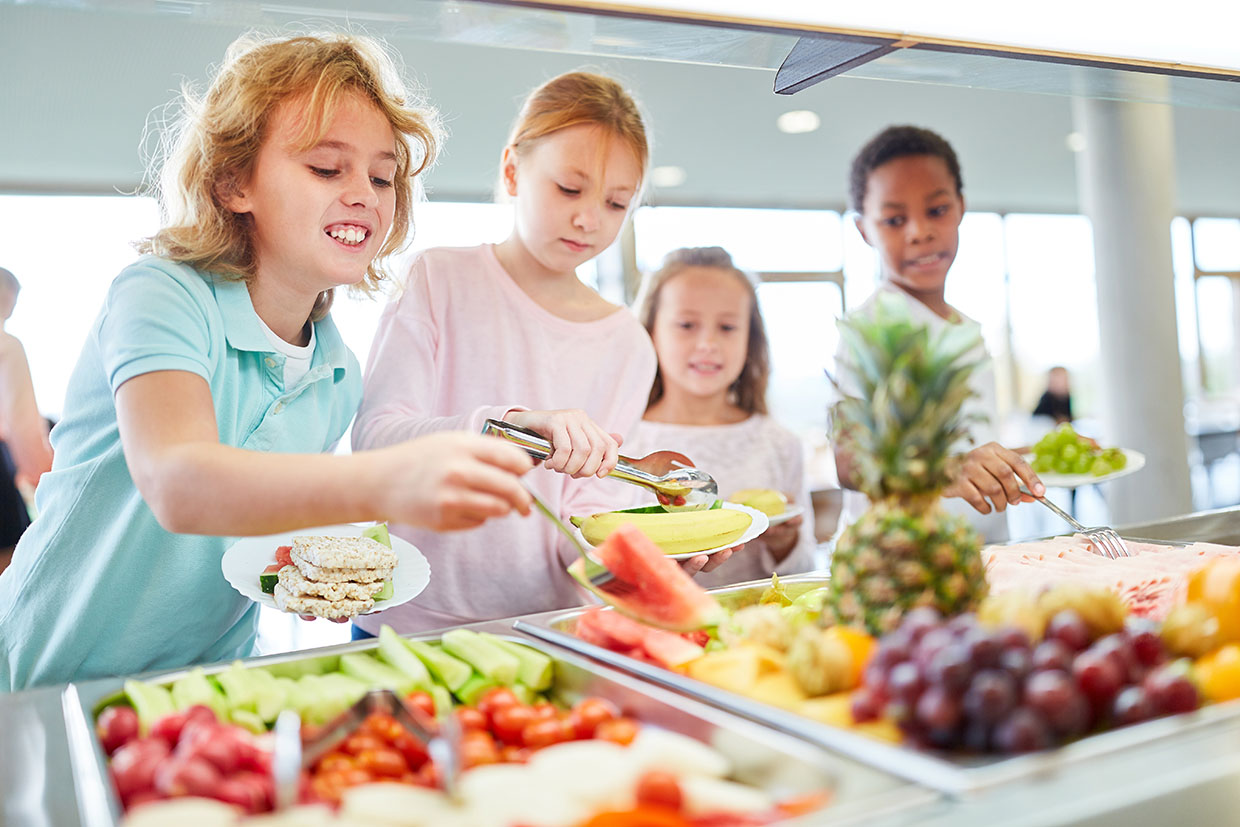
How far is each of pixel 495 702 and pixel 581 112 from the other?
4.73ft

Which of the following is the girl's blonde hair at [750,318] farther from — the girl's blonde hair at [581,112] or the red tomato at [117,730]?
the red tomato at [117,730]

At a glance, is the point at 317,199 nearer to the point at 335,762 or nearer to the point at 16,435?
the point at 335,762

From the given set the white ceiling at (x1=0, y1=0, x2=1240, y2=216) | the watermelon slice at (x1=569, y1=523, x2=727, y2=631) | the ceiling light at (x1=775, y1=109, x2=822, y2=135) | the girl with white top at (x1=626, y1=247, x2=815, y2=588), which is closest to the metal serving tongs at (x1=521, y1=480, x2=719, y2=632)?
the watermelon slice at (x1=569, y1=523, x2=727, y2=631)

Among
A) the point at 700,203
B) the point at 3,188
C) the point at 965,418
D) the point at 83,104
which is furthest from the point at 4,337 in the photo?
the point at 700,203

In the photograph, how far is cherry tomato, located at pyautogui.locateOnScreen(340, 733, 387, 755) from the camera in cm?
106

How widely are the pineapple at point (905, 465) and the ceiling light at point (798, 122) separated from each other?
8059mm

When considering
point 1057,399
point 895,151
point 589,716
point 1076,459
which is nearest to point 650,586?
point 589,716

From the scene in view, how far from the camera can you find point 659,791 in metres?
0.90

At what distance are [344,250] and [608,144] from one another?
0.75 meters

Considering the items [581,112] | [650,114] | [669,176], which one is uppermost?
[669,176]

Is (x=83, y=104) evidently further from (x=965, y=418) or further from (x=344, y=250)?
(x=965, y=418)

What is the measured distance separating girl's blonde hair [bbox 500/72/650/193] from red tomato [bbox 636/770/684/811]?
162cm

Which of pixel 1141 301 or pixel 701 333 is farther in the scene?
pixel 1141 301

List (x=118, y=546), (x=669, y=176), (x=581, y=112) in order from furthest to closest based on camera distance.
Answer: (x=669, y=176) < (x=581, y=112) < (x=118, y=546)
